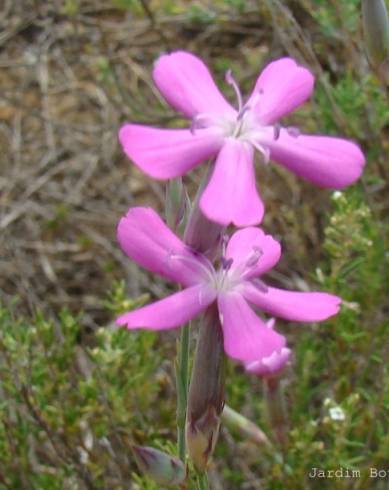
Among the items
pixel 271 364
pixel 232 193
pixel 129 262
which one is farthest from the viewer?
pixel 129 262

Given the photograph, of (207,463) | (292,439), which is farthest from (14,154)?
(207,463)

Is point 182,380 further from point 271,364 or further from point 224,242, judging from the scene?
point 271,364

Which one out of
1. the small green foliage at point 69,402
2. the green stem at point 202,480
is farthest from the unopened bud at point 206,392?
the small green foliage at point 69,402

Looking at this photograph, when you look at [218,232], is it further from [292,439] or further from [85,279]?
[85,279]

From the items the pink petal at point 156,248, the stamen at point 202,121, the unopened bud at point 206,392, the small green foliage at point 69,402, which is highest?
the stamen at point 202,121

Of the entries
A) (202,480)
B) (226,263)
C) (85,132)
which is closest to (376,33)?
(226,263)

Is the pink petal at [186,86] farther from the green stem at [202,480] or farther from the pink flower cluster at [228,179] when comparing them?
the green stem at [202,480]

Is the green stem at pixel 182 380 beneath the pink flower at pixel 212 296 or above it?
beneath
